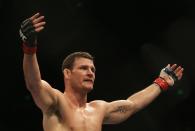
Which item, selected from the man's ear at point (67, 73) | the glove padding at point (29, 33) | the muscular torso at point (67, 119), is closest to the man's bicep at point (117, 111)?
the muscular torso at point (67, 119)

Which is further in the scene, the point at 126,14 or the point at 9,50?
the point at 126,14

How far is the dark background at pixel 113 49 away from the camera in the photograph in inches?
276

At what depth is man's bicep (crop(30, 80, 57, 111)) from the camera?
3.16 m

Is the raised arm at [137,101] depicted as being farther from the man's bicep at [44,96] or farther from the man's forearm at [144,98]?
the man's bicep at [44,96]

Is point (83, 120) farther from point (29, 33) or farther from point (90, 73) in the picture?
point (29, 33)

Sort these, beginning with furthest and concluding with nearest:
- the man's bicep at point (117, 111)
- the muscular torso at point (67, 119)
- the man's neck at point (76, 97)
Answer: the man's bicep at point (117, 111)
the man's neck at point (76, 97)
the muscular torso at point (67, 119)

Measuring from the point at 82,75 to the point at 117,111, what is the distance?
1.76ft

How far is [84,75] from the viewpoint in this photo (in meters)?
3.63

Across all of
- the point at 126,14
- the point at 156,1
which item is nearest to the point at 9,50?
the point at 126,14

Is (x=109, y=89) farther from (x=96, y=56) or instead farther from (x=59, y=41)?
(x=59, y=41)

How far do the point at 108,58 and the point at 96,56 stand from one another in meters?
0.22

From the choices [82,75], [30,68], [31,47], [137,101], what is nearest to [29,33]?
[31,47]

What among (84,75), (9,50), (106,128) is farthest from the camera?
(106,128)

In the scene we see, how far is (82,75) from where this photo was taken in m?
3.63
